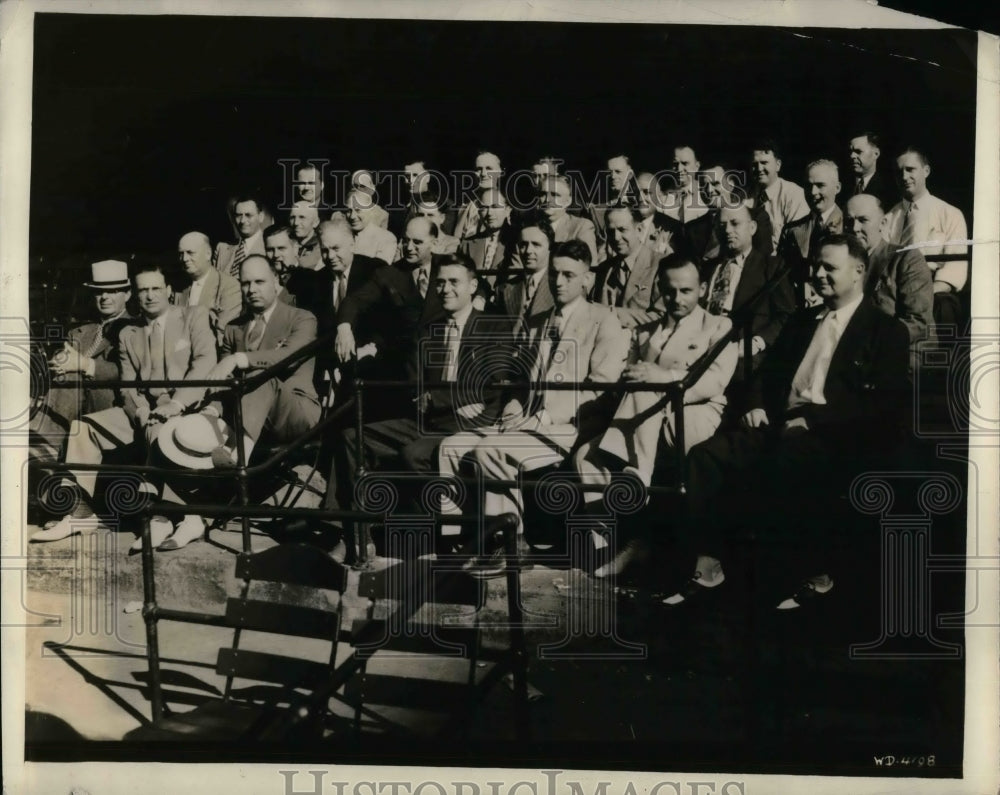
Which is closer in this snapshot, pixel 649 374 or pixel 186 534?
pixel 649 374

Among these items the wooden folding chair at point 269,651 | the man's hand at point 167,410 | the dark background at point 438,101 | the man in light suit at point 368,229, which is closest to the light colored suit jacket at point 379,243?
the man in light suit at point 368,229

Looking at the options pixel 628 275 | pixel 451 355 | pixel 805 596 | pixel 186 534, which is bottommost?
pixel 805 596

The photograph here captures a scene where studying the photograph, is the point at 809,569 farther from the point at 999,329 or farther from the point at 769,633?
the point at 999,329

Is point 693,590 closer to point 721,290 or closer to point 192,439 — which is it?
point 721,290

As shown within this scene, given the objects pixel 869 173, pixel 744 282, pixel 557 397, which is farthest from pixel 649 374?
pixel 869 173

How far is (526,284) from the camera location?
398 centimetres

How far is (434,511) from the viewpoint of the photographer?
393 cm

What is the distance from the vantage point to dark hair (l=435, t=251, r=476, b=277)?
3.97 m

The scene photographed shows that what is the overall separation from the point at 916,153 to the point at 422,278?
6.95 ft

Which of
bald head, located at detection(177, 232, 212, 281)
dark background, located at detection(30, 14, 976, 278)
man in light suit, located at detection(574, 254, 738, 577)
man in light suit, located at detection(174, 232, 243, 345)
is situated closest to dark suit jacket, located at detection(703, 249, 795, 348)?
man in light suit, located at detection(574, 254, 738, 577)

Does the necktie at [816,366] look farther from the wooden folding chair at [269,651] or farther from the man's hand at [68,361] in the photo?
the man's hand at [68,361]

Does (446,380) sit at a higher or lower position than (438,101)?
lower

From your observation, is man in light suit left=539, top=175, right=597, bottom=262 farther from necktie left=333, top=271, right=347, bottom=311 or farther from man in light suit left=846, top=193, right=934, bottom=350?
man in light suit left=846, top=193, right=934, bottom=350

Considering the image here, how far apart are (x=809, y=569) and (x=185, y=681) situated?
2.66 m
